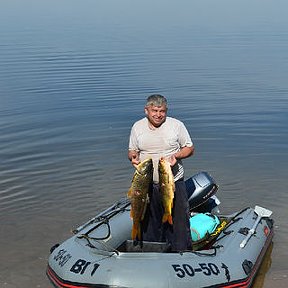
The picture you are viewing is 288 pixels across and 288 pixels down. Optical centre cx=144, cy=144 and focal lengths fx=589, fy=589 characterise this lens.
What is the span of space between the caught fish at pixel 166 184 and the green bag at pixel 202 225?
3.63ft

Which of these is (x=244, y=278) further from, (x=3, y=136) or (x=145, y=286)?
(x=3, y=136)

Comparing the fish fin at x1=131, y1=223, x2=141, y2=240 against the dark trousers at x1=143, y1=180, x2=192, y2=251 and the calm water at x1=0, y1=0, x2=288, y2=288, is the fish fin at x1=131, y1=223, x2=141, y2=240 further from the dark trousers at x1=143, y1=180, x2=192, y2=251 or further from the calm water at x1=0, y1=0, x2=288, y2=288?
the calm water at x1=0, y1=0, x2=288, y2=288

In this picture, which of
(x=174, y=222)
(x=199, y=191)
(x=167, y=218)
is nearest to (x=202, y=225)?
(x=199, y=191)

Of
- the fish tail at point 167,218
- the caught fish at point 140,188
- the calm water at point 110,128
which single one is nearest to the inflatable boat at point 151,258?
the fish tail at point 167,218

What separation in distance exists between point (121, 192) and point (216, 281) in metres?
4.51

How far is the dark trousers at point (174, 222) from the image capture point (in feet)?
22.0

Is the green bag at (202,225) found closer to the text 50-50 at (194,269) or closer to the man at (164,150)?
the man at (164,150)

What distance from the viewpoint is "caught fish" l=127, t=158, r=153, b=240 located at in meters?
6.30

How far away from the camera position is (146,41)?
3419 centimetres

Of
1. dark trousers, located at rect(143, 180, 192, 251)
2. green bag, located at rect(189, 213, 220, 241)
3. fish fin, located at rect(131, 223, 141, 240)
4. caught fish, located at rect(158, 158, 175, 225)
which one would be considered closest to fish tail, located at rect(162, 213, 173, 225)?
caught fish, located at rect(158, 158, 175, 225)

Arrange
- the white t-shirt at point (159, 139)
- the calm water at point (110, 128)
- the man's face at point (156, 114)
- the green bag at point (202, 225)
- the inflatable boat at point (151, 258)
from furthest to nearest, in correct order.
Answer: the calm water at point (110, 128) → the green bag at point (202, 225) → the white t-shirt at point (159, 139) → the man's face at point (156, 114) → the inflatable boat at point (151, 258)

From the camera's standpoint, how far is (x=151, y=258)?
6266mm

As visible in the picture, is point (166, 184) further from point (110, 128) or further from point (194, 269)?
point (110, 128)

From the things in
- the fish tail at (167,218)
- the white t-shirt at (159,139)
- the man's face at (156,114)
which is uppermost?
the man's face at (156,114)
